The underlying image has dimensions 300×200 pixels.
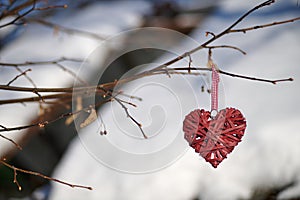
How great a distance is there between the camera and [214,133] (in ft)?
2.16

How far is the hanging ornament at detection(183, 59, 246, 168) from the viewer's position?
66 cm

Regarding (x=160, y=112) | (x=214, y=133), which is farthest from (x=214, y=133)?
(x=160, y=112)

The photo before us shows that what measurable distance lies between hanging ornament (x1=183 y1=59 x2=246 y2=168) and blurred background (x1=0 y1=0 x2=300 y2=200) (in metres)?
0.07

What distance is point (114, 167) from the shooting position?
1188 millimetres

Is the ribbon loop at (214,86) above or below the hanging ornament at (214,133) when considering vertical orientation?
above

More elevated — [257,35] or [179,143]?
[257,35]

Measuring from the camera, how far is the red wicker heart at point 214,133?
0.66 metres

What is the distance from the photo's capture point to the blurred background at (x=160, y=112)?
3.38 ft

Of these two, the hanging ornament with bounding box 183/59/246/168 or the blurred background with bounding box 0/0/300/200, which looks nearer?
the hanging ornament with bounding box 183/59/246/168

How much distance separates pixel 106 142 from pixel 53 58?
1.86 ft

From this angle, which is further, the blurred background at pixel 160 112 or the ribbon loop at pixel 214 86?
the blurred background at pixel 160 112

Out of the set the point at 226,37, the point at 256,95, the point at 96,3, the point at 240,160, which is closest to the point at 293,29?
the point at 226,37

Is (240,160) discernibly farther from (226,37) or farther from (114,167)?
(226,37)

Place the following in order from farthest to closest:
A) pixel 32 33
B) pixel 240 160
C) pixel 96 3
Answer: pixel 96 3 < pixel 32 33 < pixel 240 160
